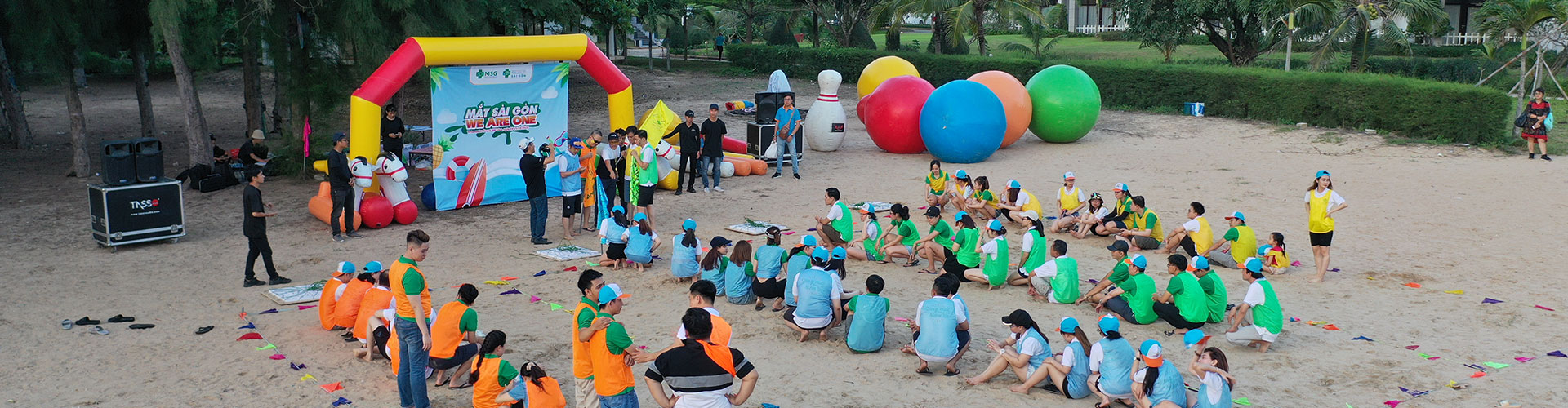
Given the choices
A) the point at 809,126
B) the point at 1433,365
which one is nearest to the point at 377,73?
the point at 809,126

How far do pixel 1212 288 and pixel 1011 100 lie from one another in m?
9.99

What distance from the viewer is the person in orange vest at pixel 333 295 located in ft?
28.7

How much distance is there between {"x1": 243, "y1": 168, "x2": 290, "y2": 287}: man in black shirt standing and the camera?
407 inches

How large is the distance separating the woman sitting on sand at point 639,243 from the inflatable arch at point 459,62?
12.1 ft

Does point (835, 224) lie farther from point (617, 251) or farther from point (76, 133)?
point (76, 133)

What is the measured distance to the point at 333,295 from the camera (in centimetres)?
877

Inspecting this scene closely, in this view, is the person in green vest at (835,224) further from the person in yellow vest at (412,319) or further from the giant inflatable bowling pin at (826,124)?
the giant inflatable bowling pin at (826,124)

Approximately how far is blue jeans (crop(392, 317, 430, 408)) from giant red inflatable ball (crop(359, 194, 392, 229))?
20.0 ft

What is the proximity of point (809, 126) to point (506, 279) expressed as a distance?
9082 mm

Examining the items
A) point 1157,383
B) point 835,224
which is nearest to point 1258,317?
point 1157,383

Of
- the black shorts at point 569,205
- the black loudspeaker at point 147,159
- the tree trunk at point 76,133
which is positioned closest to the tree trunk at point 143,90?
the tree trunk at point 76,133

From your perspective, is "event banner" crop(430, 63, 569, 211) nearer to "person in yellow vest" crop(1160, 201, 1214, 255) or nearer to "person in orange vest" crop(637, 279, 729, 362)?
"person in yellow vest" crop(1160, 201, 1214, 255)

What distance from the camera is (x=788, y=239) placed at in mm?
12508

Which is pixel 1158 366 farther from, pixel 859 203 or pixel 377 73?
pixel 377 73
